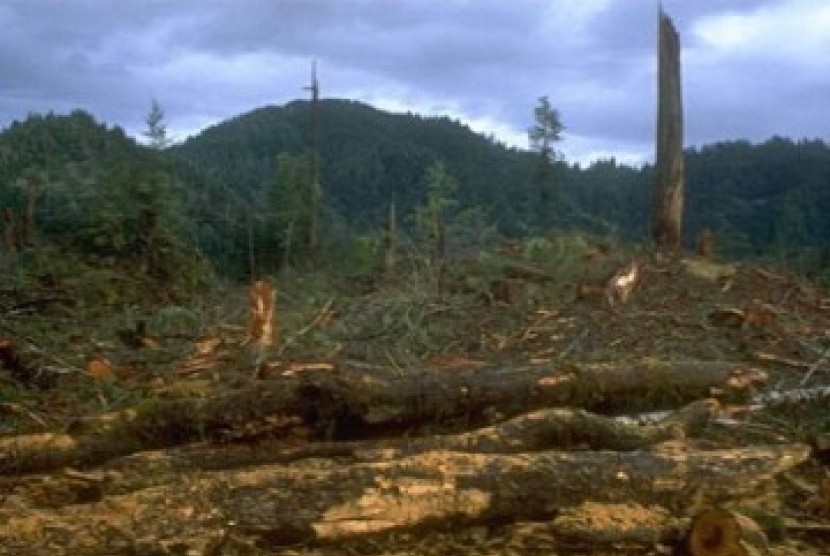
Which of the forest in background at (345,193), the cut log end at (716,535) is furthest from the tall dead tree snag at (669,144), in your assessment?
the cut log end at (716,535)

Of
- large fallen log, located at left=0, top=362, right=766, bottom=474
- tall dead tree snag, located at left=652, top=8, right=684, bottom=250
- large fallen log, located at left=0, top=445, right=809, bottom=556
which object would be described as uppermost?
tall dead tree snag, located at left=652, top=8, right=684, bottom=250

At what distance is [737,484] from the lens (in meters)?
4.84

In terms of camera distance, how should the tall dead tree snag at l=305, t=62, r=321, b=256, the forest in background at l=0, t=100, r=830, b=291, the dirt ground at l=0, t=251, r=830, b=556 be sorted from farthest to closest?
the tall dead tree snag at l=305, t=62, r=321, b=256, the forest in background at l=0, t=100, r=830, b=291, the dirt ground at l=0, t=251, r=830, b=556

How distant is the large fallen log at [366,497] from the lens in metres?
3.88

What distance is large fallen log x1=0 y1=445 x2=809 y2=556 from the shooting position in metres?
3.88

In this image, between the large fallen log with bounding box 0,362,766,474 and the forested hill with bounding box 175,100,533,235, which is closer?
the large fallen log with bounding box 0,362,766,474

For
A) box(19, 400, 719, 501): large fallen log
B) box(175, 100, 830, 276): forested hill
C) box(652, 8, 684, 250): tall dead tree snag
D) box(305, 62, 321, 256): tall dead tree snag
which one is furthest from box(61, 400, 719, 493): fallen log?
box(175, 100, 830, 276): forested hill

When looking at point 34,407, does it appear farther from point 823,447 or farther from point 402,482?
point 823,447

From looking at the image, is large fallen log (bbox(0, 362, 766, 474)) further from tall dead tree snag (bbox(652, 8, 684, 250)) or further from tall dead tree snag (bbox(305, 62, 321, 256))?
tall dead tree snag (bbox(305, 62, 321, 256))

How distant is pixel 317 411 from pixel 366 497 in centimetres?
119

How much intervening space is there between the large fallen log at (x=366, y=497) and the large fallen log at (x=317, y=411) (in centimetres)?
76

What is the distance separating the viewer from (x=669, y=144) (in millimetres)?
16297

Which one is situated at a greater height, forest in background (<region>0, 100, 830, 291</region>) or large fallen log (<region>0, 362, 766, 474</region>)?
forest in background (<region>0, 100, 830, 291</region>)

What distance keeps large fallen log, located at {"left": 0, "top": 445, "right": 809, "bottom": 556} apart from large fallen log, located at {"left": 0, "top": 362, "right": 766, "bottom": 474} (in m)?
0.76
